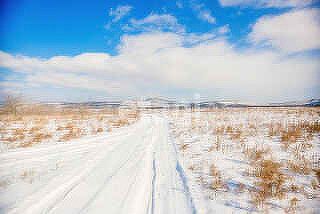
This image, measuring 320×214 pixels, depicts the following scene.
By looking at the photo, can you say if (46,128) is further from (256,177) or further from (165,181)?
(256,177)

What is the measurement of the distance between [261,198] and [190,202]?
1.52 m

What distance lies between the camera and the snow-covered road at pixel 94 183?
4.13m

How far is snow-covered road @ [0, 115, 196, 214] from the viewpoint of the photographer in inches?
163

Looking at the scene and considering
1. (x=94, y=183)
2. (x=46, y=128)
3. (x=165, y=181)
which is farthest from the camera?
(x=46, y=128)

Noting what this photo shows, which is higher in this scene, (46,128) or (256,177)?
(256,177)

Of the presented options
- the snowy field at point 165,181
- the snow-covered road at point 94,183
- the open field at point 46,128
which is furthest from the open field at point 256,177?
the open field at point 46,128

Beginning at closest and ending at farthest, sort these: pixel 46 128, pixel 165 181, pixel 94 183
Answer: pixel 94 183, pixel 165 181, pixel 46 128

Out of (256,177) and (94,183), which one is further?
(256,177)

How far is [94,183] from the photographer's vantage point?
213 inches

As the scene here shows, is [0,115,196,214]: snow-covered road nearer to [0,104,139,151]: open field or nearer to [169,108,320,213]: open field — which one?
[169,108,320,213]: open field

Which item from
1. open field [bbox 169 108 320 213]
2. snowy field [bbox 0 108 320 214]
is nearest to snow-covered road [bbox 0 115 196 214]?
snowy field [bbox 0 108 320 214]

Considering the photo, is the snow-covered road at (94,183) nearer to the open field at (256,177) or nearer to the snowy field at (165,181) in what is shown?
the snowy field at (165,181)

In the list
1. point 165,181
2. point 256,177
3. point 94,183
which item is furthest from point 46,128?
point 256,177

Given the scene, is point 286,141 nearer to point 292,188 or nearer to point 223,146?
point 223,146
